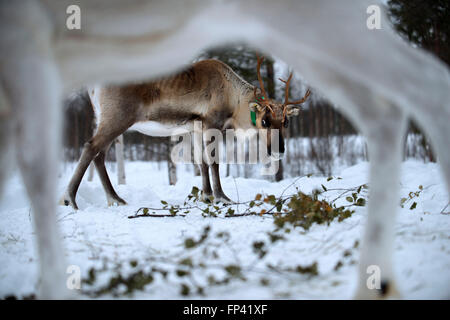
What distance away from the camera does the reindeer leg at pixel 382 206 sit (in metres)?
1.34

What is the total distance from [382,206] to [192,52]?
108cm

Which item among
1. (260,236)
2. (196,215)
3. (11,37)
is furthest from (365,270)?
(196,215)

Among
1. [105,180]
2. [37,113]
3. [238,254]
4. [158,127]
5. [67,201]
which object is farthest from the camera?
[158,127]

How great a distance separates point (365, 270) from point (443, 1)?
4.33 metres

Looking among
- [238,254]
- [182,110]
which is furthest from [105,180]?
[238,254]

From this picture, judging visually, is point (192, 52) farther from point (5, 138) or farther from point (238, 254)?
point (238, 254)

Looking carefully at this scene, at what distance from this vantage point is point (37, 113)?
117 centimetres

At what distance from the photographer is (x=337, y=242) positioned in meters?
2.01

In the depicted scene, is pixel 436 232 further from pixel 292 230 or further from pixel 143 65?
pixel 143 65

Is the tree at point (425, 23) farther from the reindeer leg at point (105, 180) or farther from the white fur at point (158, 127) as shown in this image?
the reindeer leg at point (105, 180)

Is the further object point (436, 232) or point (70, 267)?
point (436, 232)

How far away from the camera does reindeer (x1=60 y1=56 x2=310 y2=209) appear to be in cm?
409

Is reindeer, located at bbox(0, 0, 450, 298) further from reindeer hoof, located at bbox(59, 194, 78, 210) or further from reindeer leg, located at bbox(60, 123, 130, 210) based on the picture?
reindeer hoof, located at bbox(59, 194, 78, 210)

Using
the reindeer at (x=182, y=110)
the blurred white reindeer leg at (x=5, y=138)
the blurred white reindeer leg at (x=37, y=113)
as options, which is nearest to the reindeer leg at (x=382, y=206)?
the blurred white reindeer leg at (x=37, y=113)
